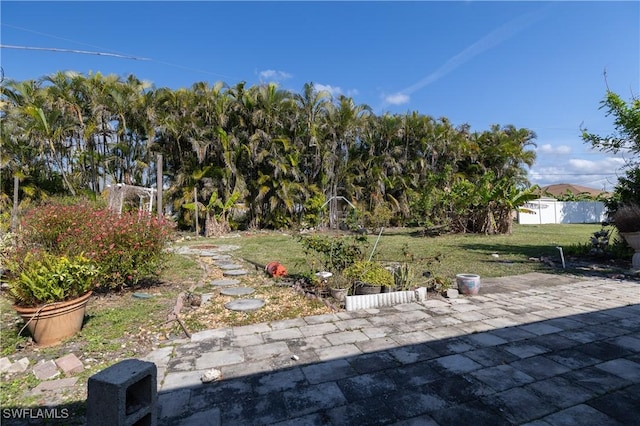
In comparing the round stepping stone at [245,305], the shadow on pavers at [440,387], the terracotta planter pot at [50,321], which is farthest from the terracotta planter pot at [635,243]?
the terracotta planter pot at [50,321]

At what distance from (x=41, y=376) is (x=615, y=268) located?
957 cm

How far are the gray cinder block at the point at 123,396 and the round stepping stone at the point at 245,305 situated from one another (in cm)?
259

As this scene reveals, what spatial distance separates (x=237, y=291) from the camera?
5273 millimetres

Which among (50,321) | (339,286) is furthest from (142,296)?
(339,286)

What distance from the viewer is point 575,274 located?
21.3ft

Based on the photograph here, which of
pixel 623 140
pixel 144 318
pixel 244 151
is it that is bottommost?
pixel 144 318

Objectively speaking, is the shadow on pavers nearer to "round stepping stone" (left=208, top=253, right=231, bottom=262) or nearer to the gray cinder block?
the gray cinder block

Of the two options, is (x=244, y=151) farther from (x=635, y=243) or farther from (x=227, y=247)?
(x=635, y=243)

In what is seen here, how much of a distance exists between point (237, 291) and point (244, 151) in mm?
11886

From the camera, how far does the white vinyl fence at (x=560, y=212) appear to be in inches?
955

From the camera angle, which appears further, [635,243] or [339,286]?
[635,243]

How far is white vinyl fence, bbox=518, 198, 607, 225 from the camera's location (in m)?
24.3

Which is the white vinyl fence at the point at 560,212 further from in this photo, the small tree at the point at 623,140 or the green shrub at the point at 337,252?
the green shrub at the point at 337,252

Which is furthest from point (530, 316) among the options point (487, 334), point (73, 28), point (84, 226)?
point (73, 28)
